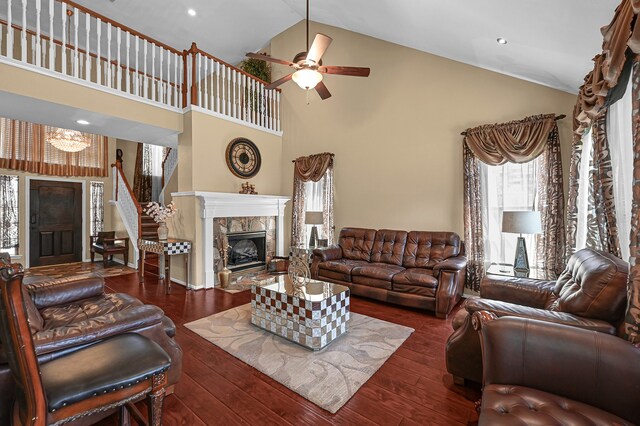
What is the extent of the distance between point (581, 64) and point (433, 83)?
199 centimetres

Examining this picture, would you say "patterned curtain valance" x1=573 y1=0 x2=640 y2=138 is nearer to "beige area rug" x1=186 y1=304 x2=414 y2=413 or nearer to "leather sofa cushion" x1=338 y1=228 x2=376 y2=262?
"beige area rug" x1=186 y1=304 x2=414 y2=413

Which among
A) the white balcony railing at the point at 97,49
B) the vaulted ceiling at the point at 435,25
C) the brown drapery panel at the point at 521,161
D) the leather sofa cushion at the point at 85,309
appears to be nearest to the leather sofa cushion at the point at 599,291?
the brown drapery panel at the point at 521,161

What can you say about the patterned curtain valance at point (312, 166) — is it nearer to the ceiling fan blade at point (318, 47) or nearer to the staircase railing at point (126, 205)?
the ceiling fan blade at point (318, 47)

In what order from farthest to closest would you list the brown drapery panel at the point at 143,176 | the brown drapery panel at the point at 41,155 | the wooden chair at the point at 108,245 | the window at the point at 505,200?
the brown drapery panel at the point at 143,176 → the wooden chair at the point at 108,245 → the brown drapery panel at the point at 41,155 → the window at the point at 505,200

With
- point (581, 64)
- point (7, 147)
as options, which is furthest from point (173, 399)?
point (7, 147)

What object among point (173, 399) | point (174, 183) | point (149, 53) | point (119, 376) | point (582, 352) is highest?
point (149, 53)

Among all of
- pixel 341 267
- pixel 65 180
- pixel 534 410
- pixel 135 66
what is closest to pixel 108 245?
pixel 65 180

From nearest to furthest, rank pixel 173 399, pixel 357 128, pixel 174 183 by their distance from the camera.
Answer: pixel 173 399 < pixel 357 128 < pixel 174 183

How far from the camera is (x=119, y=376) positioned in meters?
1.34

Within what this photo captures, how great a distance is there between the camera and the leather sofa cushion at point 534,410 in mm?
1184

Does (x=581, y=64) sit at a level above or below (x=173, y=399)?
above

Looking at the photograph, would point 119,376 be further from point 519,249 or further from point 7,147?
point 7,147

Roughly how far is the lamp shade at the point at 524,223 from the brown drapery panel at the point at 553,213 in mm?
463

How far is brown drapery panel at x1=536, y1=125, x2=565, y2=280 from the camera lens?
3.36 metres
